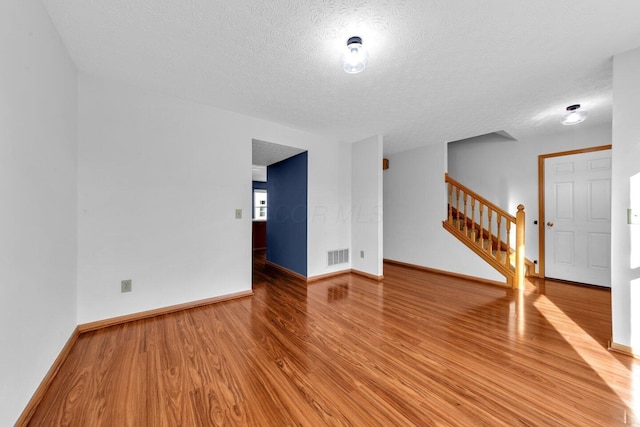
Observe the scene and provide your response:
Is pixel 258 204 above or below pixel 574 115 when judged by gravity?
below

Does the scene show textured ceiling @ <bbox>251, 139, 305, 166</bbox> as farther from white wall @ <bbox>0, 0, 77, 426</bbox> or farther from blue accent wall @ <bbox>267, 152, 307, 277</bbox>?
white wall @ <bbox>0, 0, 77, 426</bbox>

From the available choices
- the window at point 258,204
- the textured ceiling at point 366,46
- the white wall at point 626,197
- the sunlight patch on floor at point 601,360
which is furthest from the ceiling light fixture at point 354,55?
the window at point 258,204

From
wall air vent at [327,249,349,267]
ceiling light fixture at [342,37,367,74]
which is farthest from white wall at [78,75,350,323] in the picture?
ceiling light fixture at [342,37,367,74]

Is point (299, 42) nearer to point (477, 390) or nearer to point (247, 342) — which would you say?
point (247, 342)

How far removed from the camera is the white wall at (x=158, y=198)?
217cm

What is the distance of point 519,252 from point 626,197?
1.79 meters

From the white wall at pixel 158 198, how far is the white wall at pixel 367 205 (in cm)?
152

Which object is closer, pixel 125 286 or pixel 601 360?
pixel 601 360

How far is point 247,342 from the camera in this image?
1.95 m

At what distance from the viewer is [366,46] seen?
5.76 feet

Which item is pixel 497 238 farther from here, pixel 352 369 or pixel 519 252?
pixel 352 369

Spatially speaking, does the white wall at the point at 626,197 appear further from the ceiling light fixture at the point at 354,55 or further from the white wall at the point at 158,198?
the white wall at the point at 158,198

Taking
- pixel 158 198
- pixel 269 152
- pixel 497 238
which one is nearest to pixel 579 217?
pixel 497 238

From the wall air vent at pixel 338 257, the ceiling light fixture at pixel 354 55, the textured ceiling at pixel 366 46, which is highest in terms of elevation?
the textured ceiling at pixel 366 46
